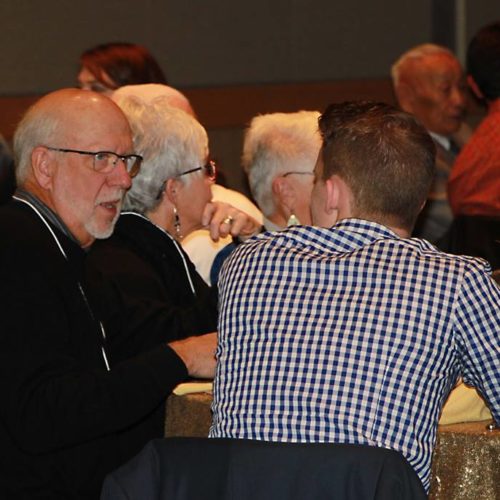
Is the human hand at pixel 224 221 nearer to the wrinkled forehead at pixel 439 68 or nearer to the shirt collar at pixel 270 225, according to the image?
the shirt collar at pixel 270 225

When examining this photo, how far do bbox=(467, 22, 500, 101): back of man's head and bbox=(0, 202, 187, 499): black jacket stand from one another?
2347 mm

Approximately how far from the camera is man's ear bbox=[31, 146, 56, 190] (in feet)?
8.75

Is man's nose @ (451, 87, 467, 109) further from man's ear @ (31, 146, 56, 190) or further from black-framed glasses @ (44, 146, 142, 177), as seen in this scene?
man's ear @ (31, 146, 56, 190)

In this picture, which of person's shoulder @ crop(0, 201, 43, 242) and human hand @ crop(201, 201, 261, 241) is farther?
human hand @ crop(201, 201, 261, 241)

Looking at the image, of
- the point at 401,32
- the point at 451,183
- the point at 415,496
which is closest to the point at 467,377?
the point at 415,496

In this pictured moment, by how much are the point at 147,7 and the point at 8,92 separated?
Answer: 95cm

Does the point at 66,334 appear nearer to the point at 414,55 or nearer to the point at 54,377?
the point at 54,377

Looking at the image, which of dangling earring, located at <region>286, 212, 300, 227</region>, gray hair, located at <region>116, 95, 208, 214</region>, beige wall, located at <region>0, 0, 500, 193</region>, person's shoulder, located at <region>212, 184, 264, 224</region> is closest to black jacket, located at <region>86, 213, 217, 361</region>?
gray hair, located at <region>116, 95, 208, 214</region>

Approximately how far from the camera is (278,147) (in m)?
3.55

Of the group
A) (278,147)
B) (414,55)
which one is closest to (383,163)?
(278,147)

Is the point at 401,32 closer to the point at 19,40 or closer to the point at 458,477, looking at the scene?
the point at 19,40

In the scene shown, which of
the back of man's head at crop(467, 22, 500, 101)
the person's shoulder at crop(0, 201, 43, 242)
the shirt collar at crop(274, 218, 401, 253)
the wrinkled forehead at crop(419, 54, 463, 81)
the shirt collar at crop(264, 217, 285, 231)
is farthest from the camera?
the wrinkled forehead at crop(419, 54, 463, 81)

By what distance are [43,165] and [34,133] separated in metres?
0.08

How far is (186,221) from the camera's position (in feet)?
10.8
